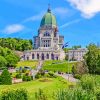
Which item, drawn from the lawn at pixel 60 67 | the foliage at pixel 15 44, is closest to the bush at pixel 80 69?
the lawn at pixel 60 67

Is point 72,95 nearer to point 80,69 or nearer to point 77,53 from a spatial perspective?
point 80,69

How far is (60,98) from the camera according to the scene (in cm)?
2992

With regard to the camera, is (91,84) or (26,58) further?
(26,58)

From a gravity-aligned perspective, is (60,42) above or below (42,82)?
above

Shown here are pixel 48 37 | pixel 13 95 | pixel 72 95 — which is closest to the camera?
pixel 72 95

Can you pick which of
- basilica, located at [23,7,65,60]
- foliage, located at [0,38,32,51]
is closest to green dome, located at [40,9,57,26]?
basilica, located at [23,7,65,60]

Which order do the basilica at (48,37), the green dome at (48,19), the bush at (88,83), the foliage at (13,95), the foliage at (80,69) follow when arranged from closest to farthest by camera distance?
the foliage at (13,95)
the bush at (88,83)
the foliage at (80,69)
the basilica at (48,37)
the green dome at (48,19)

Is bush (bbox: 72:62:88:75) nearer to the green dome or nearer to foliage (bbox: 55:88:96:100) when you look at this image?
foliage (bbox: 55:88:96:100)

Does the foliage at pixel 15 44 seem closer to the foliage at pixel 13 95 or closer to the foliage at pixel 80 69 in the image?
the foliage at pixel 80 69

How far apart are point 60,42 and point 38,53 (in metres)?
17.8

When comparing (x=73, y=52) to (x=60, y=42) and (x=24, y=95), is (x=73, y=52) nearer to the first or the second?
(x=60, y=42)

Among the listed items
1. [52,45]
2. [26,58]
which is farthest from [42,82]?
[52,45]

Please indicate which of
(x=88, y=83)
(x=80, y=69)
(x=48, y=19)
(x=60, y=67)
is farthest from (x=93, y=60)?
(x=48, y=19)

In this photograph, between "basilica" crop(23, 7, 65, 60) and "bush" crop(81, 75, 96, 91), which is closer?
"bush" crop(81, 75, 96, 91)
